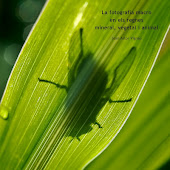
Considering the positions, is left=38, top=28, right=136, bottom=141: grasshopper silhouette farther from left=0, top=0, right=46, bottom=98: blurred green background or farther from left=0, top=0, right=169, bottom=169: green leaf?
left=0, top=0, right=46, bottom=98: blurred green background

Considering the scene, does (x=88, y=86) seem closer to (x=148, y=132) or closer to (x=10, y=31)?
(x=148, y=132)

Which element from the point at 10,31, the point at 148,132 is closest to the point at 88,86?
the point at 148,132

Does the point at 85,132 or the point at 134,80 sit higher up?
the point at 134,80

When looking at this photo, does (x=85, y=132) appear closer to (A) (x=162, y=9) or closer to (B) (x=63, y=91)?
(B) (x=63, y=91)

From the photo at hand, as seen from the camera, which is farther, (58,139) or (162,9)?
(58,139)

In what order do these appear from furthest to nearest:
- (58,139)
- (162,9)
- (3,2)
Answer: (3,2), (58,139), (162,9)

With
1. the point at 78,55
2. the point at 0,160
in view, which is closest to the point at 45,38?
the point at 78,55

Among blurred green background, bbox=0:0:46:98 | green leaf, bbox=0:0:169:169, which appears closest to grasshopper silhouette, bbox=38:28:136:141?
green leaf, bbox=0:0:169:169
